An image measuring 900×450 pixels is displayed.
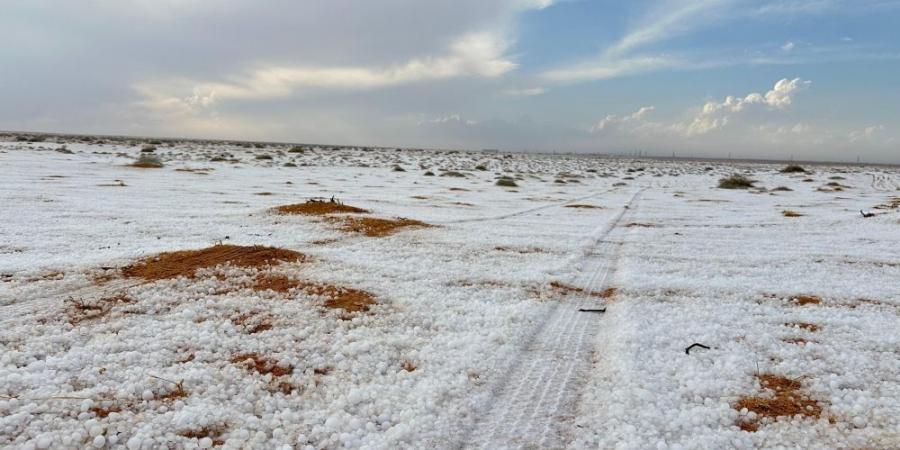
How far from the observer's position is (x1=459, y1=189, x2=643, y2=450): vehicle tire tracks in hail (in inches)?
94.0

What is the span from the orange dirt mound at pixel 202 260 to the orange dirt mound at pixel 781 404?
12.8 ft

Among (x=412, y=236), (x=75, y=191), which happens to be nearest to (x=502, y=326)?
(x=412, y=236)

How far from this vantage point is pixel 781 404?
267 cm

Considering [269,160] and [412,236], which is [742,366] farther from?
[269,160]

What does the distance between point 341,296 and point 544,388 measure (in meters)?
1.94

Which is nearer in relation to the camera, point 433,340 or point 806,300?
point 433,340

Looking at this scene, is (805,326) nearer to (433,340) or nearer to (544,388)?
(544,388)

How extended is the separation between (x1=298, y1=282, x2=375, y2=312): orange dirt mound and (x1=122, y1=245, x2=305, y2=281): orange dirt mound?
805 mm

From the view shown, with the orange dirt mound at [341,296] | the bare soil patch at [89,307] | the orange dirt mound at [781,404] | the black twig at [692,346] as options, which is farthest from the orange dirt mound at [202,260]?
the orange dirt mound at [781,404]

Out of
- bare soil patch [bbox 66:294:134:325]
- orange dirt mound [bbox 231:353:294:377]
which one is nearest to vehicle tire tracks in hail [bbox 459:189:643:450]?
orange dirt mound [bbox 231:353:294:377]

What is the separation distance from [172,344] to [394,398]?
140 cm

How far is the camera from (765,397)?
2.75 meters

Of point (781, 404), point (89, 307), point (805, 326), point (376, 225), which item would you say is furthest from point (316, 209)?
point (781, 404)

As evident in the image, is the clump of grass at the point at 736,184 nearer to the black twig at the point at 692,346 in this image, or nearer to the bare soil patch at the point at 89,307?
the black twig at the point at 692,346
